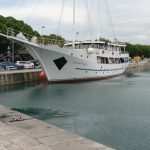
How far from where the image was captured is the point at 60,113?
23.7 meters

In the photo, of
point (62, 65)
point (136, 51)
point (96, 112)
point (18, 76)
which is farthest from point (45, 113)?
point (136, 51)

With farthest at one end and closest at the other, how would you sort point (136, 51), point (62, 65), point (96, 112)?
point (136, 51) < point (62, 65) < point (96, 112)

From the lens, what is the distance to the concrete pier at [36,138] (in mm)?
11578

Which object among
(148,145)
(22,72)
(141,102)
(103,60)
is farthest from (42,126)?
(103,60)

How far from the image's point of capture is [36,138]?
41.7ft

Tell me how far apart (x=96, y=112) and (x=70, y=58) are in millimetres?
22356

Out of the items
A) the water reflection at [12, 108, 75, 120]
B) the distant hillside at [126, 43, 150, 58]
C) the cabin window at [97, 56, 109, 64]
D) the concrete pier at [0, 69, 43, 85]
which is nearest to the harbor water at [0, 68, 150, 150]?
the water reflection at [12, 108, 75, 120]

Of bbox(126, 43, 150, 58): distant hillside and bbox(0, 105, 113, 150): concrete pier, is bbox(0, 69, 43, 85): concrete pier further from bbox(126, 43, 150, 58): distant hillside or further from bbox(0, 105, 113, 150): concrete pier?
bbox(126, 43, 150, 58): distant hillside

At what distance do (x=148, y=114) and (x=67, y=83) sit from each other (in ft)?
79.7

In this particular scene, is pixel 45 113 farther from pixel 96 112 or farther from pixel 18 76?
pixel 18 76

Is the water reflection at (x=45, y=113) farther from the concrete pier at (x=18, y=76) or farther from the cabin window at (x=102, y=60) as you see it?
the cabin window at (x=102, y=60)

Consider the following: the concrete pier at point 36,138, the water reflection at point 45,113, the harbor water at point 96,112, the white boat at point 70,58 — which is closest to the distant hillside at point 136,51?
the white boat at point 70,58

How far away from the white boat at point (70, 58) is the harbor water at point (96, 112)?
7.76m

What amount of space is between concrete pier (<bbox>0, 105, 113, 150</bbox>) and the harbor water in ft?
9.75
